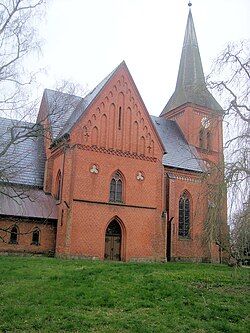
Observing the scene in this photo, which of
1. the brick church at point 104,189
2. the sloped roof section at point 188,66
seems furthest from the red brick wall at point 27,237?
the sloped roof section at point 188,66

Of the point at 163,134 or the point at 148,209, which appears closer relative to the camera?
the point at 148,209

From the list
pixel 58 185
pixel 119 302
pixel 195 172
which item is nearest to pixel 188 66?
pixel 195 172

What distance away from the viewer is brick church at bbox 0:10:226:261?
2397 cm

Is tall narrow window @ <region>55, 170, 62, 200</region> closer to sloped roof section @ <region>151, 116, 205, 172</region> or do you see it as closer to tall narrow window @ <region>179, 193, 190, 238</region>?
sloped roof section @ <region>151, 116, 205, 172</region>

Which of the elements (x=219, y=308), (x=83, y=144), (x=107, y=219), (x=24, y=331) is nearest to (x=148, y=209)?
(x=107, y=219)

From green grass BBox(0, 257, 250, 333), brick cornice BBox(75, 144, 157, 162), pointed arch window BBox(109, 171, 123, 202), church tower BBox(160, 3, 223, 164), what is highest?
church tower BBox(160, 3, 223, 164)

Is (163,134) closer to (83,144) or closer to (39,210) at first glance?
(83,144)

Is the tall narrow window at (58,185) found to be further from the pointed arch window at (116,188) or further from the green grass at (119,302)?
the green grass at (119,302)

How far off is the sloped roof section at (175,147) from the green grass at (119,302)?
15058mm

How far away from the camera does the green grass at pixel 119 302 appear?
972cm

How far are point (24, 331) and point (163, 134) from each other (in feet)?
86.6

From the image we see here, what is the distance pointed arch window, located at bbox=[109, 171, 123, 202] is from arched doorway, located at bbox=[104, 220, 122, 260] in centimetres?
150

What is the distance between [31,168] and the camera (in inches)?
1099

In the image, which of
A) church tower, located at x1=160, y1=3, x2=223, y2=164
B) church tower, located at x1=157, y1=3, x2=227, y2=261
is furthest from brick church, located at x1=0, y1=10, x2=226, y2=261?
church tower, located at x1=160, y1=3, x2=223, y2=164
